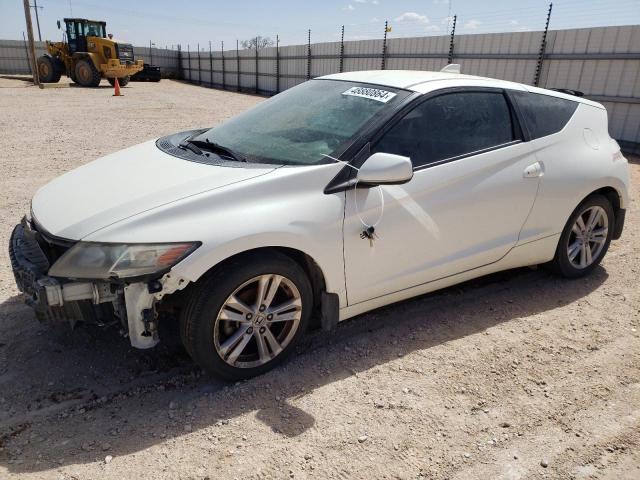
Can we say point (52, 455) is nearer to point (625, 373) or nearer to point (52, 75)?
point (625, 373)

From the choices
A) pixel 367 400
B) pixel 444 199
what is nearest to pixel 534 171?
pixel 444 199

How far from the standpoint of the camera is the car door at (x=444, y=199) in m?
2.80

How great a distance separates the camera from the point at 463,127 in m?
3.21

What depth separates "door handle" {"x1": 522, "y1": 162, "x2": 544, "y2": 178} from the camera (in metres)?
3.36

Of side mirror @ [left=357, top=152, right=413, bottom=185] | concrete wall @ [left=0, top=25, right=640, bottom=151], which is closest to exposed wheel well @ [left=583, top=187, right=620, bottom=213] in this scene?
side mirror @ [left=357, top=152, right=413, bottom=185]

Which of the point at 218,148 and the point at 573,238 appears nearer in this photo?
the point at 218,148

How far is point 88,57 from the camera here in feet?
80.9

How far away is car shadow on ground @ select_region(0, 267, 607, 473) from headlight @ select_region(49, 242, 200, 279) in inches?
28.1

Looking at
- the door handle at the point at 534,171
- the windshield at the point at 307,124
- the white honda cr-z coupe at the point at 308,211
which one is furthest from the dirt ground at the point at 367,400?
the windshield at the point at 307,124

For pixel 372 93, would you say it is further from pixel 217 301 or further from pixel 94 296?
pixel 94 296

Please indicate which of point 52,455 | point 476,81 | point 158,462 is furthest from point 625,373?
point 52,455

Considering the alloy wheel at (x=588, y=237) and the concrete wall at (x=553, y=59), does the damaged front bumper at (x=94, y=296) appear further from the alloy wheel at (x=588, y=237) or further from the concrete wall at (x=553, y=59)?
the concrete wall at (x=553, y=59)

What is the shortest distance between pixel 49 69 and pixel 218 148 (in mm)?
28206

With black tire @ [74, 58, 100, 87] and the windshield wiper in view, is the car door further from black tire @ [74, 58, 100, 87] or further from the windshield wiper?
black tire @ [74, 58, 100, 87]
